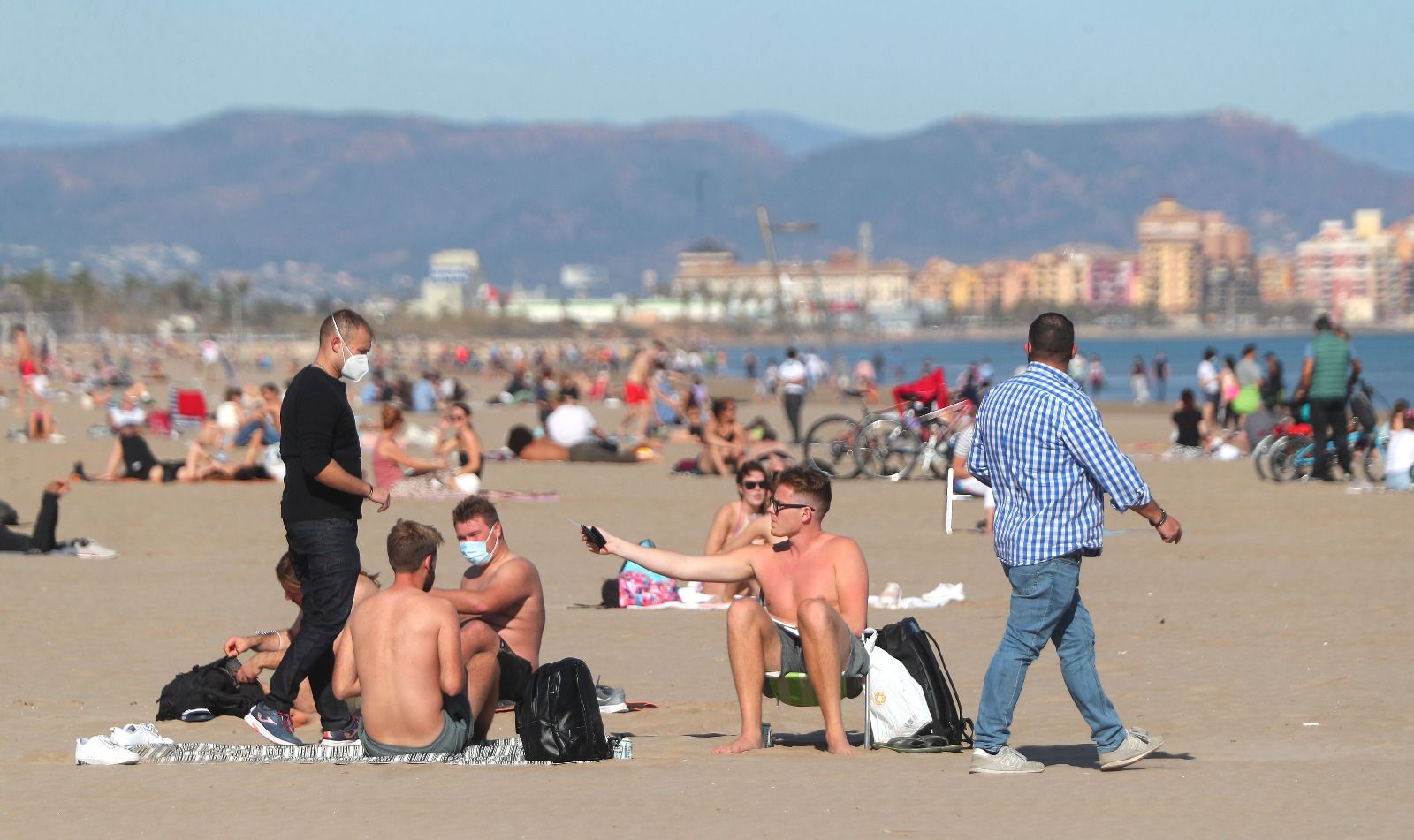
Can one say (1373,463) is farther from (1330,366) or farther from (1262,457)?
(1330,366)

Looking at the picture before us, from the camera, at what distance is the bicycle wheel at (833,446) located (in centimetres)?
1959

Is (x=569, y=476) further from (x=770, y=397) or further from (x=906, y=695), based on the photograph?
(x=770, y=397)

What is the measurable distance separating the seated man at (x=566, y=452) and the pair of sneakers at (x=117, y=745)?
630 inches

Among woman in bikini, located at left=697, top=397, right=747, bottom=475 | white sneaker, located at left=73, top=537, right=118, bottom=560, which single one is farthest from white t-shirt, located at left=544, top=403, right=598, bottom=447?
white sneaker, located at left=73, top=537, right=118, bottom=560

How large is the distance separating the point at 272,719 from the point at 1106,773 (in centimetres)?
289

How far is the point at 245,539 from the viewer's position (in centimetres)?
1449

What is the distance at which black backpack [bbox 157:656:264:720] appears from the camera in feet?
23.5

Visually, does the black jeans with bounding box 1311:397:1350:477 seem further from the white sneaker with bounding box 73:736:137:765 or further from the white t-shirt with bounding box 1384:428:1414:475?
the white sneaker with bounding box 73:736:137:765

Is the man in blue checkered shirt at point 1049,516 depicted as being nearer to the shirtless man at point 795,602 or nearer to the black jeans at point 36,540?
the shirtless man at point 795,602

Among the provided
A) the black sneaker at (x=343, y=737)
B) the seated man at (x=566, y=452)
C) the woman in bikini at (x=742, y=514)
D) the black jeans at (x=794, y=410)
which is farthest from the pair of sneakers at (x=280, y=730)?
the black jeans at (x=794, y=410)

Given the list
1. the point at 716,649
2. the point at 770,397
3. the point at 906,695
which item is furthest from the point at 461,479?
the point at 770,397

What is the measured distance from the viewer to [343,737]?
21.4ft

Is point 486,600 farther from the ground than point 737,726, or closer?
farther from the ground

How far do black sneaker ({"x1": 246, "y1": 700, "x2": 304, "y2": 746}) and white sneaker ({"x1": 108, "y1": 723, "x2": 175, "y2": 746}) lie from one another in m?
0.36
